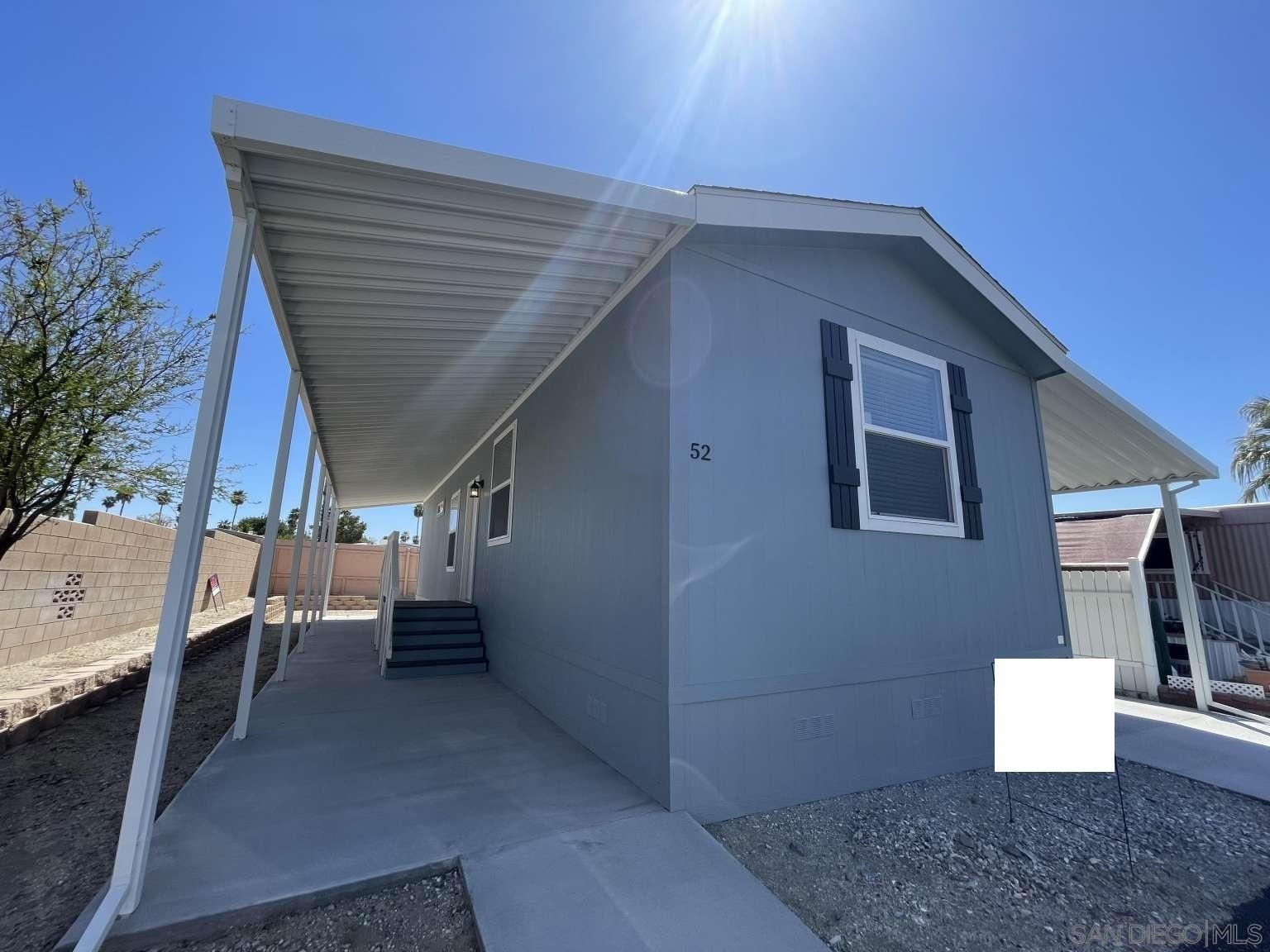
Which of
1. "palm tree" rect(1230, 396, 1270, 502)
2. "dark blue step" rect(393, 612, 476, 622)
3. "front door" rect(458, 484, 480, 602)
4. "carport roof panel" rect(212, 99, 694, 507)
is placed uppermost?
"palm tree" rect(1230, 396, 1270, 502)

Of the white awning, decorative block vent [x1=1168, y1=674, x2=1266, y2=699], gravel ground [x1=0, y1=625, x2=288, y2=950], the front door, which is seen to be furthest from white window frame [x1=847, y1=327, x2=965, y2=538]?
the front door

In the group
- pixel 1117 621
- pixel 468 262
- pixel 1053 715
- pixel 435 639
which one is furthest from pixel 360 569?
pixel 1053 715

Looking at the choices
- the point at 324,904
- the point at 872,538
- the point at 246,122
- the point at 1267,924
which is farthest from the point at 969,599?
the point at 246,122

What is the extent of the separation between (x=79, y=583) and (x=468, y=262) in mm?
6375

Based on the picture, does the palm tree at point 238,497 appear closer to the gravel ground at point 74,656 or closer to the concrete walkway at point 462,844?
the gravel ground at point 74,656

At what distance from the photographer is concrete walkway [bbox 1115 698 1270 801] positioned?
363 cm

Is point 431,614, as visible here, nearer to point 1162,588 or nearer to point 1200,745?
point 1200,745

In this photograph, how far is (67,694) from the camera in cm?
422

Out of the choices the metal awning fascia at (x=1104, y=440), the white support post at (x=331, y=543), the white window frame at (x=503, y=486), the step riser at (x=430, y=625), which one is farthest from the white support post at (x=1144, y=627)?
the white support post at (x=331, y=543)

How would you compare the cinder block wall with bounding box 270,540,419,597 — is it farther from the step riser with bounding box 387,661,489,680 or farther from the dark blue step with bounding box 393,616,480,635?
the step riser with bounding box 387,661,489,680

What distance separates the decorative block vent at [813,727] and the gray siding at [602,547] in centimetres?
86

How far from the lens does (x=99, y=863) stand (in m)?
2.19

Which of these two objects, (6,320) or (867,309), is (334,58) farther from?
(867,309)

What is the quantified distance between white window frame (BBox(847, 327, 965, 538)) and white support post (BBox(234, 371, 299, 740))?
13.3 feet
